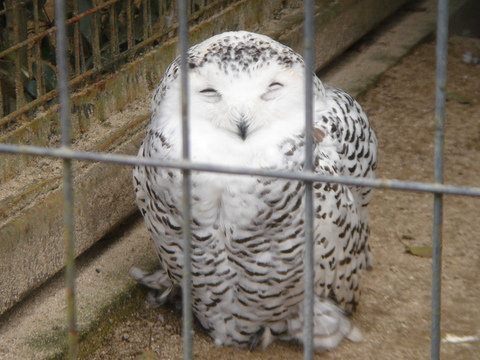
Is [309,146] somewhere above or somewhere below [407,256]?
above

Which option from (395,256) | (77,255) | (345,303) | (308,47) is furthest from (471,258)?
(308,47)

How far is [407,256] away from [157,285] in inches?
40.6

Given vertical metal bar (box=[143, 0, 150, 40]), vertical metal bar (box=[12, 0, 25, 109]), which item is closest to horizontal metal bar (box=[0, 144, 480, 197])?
vertical metal bar (box=[12, 0, 25, 109])

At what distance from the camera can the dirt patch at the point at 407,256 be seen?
8.96 feet

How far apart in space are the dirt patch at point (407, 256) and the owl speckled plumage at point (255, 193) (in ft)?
0.44

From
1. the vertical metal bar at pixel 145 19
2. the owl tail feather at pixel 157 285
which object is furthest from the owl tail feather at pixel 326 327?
the vertical metal bar at pixel 145 19

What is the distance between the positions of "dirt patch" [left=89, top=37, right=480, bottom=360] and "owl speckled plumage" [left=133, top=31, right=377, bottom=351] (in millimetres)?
136

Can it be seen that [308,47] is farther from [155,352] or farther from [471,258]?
[471,258]

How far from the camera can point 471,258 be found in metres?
3.18

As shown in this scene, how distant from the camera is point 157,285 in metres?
2.88

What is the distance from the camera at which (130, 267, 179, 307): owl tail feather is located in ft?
9.41

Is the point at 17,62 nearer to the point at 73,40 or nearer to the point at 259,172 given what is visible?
the point at 73,40

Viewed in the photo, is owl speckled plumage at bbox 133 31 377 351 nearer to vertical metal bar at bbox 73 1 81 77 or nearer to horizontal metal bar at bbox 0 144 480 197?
vertical metal bar at bbox 73 1 81 77

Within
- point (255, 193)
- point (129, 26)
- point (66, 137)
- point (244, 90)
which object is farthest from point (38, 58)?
point (66, 137)
